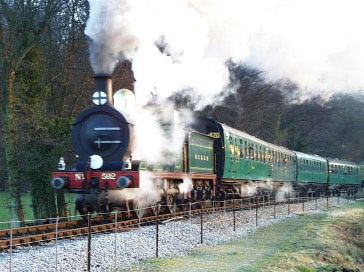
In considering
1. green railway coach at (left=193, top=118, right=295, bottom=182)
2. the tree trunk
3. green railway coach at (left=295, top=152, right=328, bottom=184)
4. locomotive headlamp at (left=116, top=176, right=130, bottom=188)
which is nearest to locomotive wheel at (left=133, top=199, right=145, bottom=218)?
locomotive headlamp at (left=116, top=176, right=130, bottom=188)

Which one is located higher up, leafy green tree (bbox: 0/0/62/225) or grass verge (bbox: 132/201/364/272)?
leafy green tree (bbox: 0/0/62/225)

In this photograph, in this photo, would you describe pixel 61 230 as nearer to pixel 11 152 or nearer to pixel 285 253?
pixel 285 253

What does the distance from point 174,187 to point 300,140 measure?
3837cm

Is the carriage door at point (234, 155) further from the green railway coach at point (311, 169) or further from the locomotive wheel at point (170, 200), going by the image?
the green railway coach at point (311, 169)

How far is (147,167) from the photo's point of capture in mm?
15305

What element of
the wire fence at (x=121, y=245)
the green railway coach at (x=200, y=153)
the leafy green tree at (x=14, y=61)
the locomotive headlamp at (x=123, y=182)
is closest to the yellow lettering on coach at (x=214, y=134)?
the green railway coach at (x=200, y=153)

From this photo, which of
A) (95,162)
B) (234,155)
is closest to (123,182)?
(95,162)

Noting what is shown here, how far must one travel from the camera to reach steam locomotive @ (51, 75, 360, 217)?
14250mm

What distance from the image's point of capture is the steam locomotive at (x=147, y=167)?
14.2 metres

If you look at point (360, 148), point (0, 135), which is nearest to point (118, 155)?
point (0, 135)

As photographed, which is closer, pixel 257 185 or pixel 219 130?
pixel 219 130

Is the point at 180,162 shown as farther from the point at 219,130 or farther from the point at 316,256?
the point at 316,256

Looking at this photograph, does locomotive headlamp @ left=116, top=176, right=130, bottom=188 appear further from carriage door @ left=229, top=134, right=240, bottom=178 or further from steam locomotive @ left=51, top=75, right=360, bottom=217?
carriage door @ left=229, top=134, right=240, bottom=178

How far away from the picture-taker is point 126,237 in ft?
41.4
